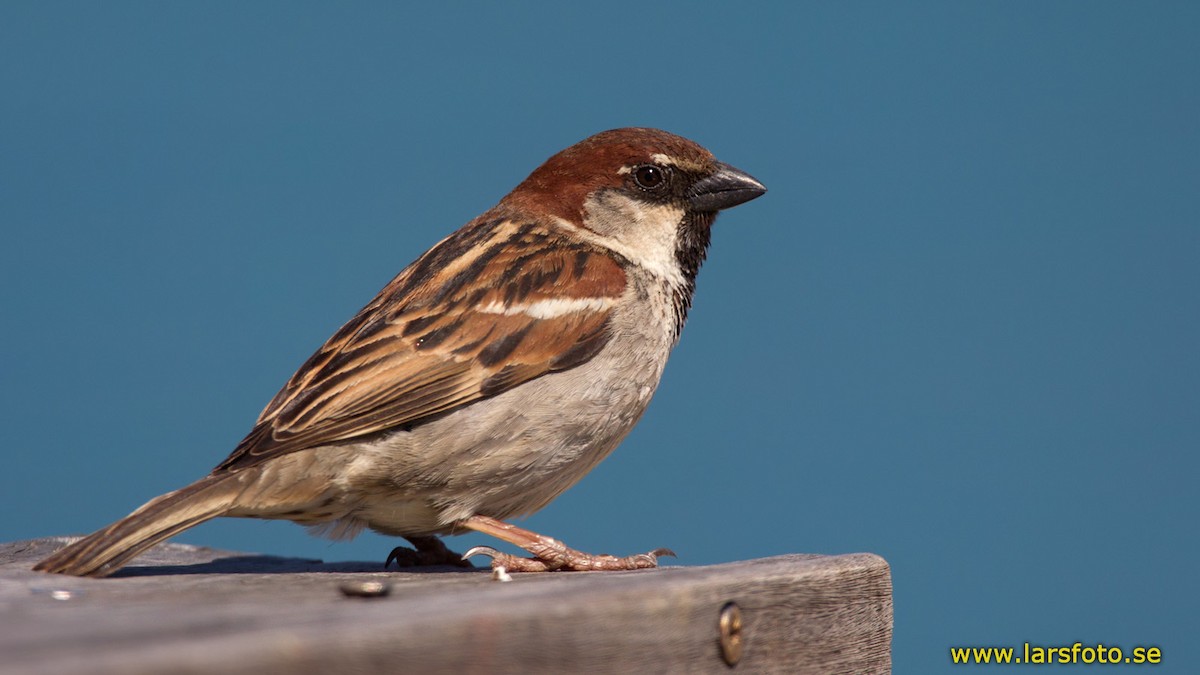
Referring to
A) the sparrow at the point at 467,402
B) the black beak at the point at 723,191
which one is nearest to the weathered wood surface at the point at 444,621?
the sparrow at the point at 467,402

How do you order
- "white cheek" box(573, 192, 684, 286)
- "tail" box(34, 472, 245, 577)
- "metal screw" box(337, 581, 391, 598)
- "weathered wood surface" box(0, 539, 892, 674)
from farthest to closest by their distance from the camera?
"white cheek" box(573, 192, 684, 286)
"tail" box(34, 472, 245, 577)
"metal screw" box(337, 581, 391, 598)
"weathered wood surface" box(0, 539, 892, 674)

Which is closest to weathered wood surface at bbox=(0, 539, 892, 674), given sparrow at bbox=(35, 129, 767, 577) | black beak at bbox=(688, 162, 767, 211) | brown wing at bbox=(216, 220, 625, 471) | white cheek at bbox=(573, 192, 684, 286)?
sparrow at bbox=(35, 129, 767, 577)

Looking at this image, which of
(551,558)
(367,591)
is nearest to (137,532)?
(367,591)

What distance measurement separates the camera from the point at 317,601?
1.59m

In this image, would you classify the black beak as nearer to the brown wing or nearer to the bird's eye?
the bird's eye

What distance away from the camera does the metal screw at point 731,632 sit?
1.71m

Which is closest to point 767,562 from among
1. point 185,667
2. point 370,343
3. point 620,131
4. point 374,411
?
point 374,411

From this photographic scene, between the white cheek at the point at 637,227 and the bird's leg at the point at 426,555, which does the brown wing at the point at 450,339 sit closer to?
the white cheek at the point at 637,227

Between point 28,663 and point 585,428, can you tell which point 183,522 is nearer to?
point 585,428

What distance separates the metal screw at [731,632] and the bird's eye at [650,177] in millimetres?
1505

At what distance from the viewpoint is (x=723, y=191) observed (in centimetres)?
304

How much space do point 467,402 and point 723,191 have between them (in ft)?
3.03

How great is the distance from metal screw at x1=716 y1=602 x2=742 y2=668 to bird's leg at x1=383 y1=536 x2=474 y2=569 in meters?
1.13

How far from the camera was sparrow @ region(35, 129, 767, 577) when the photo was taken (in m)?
2.36
